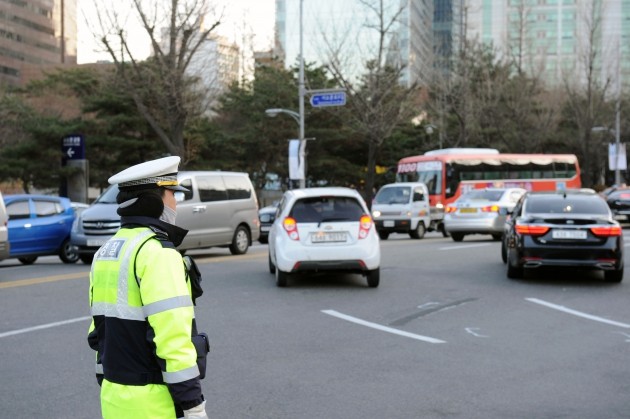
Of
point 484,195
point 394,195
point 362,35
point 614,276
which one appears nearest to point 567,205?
point 614,276

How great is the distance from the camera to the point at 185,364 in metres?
2.76

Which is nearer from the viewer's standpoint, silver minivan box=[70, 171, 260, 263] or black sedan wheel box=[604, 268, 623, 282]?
black sedan wheel box=[604, 268, 623, 282]

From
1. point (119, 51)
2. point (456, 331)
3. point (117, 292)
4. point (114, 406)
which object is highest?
point (119, 51)

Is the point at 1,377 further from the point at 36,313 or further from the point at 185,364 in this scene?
the point at 185,364

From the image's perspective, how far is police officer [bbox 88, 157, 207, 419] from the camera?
2.79m

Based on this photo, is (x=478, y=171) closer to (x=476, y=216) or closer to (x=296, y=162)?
(x=296, y=162)

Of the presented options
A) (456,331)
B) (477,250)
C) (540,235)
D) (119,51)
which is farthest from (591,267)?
(119,51)

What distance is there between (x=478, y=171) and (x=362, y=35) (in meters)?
53.9

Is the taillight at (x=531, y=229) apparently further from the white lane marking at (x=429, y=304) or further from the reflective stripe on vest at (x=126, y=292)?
the reflective stripe on vest at (x=126, y=292)

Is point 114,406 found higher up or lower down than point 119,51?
lower down

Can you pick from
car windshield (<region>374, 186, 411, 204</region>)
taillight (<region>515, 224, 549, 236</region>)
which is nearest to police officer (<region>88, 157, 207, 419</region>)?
taillight (<region>515, 224, 549, 236</region>)

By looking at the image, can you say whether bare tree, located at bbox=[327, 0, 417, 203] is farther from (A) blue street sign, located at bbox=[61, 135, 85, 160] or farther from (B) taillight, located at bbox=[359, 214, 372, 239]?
(B) taillight, located at bbox=[359, 214, 372, 239]

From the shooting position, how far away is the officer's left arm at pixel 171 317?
108 inches

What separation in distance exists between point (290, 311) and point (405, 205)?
54.7 ft
